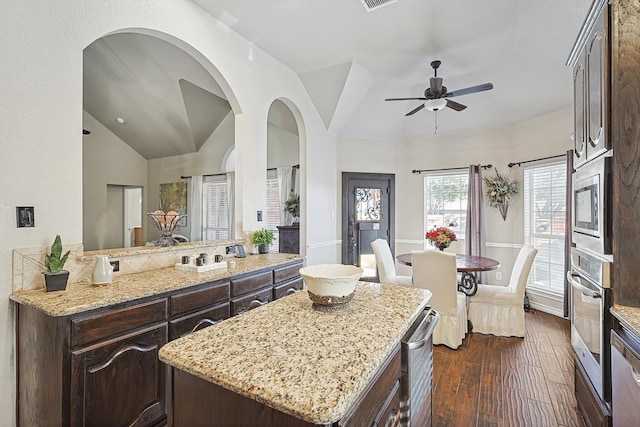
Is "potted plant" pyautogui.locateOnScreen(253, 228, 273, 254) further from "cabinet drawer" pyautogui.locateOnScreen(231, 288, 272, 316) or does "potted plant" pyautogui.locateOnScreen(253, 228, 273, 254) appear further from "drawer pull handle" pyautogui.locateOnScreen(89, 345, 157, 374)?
"drawer pull handle" pyautogui.locateOnScreen(89, 345, 157, 374)

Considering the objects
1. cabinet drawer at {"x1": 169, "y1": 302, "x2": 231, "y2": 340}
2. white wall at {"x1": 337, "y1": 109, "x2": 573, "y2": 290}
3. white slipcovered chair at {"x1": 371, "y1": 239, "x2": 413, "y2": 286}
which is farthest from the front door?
cabinet drawer at {"x1": 169, "y1": 302, "x2": 231, "y2": 340}

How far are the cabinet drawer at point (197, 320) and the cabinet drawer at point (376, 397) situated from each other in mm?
1430

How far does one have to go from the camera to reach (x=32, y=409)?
163 cm

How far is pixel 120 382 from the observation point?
1657mm

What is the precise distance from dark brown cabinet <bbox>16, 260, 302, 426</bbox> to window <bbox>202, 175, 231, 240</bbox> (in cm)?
408

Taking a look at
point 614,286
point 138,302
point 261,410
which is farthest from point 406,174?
point 261,410

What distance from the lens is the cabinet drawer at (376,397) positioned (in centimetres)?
81

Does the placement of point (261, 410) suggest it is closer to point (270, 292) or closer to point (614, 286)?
point (614, 286)

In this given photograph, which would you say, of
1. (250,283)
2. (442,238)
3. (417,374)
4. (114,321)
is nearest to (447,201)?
(442,238)

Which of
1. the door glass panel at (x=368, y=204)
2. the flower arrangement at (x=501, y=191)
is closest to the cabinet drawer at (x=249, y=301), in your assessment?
the door glass panel at (x=368, y=204)

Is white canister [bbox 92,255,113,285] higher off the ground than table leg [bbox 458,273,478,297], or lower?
higher

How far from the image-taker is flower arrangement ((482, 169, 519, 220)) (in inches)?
183

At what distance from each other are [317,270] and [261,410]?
2.31 ft

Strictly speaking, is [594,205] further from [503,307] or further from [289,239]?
[289,239]
